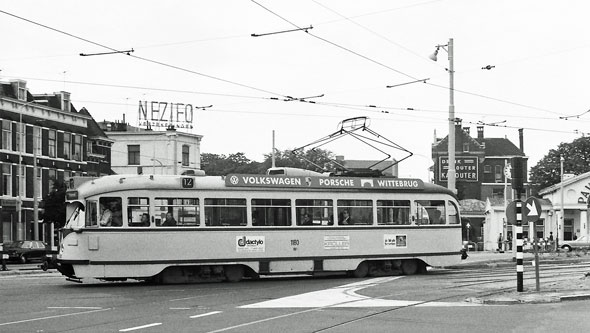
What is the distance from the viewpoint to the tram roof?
24812 millimetres

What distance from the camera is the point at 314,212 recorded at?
1094 inches

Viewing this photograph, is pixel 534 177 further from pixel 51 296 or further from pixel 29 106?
pixel 51 296

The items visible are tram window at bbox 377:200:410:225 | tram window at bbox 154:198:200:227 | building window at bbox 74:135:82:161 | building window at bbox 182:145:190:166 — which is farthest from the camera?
building window at bbox 182:145:190:166

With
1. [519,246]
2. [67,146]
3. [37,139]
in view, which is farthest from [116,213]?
[67,146]

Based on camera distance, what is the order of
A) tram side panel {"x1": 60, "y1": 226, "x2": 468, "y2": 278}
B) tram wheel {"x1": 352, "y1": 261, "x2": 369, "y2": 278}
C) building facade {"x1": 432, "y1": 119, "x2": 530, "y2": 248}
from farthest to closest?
building facade {"x1": 432, "y1": 119, "x2": 530, "y2": 248} → tram wheel {"x1": 352, "y1": 261, "x2": 369, "y2": 278} → tram side panel {"x1": 60, "y1": 226, "x2": 468, "y2": 278}

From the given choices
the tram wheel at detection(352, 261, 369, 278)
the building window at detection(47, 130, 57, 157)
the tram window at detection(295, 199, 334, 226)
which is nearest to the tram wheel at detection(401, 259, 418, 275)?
the tram wheel at detection(352, 261, 369, 278)

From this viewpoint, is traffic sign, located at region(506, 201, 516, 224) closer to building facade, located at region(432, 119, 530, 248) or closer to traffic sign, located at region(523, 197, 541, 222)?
traffic sign, located at region(523, 197, 541, 222)

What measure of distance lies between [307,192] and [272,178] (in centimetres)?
121

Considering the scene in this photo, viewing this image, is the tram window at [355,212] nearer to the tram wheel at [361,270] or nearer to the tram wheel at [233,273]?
the tram wheel at [361,270]

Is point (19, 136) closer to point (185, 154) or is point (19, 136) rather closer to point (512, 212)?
point (185, 154)

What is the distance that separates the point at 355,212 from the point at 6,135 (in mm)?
38528

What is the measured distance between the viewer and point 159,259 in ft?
82.1

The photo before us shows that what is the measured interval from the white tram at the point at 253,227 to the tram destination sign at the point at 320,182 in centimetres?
3

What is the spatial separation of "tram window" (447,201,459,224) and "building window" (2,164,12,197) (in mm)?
38288
